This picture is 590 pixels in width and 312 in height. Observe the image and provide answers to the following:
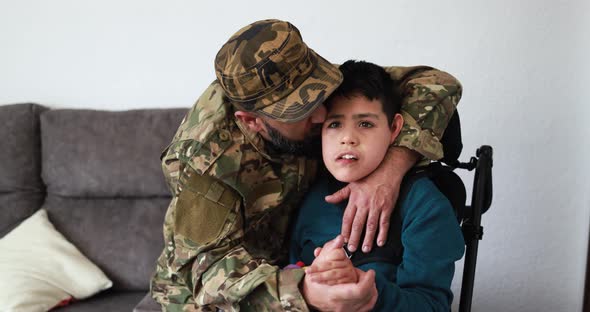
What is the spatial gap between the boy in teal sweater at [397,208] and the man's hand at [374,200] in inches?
0.9

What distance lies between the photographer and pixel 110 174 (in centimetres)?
210

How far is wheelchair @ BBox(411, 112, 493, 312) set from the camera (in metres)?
1.32

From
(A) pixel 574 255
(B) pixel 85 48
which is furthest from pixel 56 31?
(A) pixel 574 255

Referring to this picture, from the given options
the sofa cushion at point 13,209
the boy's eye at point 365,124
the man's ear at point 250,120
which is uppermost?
the boy's eye at point 365,124

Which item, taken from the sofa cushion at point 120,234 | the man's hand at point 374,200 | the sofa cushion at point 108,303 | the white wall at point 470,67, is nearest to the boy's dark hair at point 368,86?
the man's hand at point 374,200

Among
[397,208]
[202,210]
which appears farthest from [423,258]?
[202,210]

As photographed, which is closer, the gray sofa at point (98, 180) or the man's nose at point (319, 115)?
the man's nose at point (319, 115)

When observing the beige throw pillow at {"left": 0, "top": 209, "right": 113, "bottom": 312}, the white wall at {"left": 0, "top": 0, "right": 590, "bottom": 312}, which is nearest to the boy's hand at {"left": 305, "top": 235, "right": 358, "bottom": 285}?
the white wall at {"left": 0, "top": 0, "right": 590, "bottom": 312}

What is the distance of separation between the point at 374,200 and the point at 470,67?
3.16 feet

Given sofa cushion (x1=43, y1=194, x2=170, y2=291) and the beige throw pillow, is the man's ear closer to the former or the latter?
sofa cushion (x1=43, y1=194, x2=170, y2=291)

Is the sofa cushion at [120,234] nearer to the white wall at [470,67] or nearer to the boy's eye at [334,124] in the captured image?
the white wall at [470,67]

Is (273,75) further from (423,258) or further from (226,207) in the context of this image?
(423,258)

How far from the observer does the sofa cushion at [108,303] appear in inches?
76.7

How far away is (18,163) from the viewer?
2.16 metres
